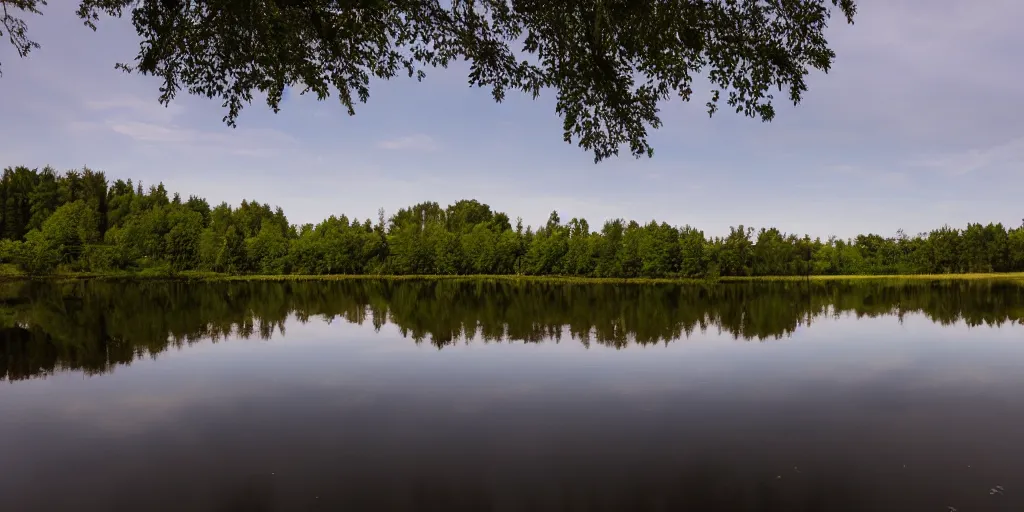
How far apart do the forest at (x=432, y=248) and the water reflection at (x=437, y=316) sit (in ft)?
97.8

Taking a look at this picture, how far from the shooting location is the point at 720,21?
9312 millimetres

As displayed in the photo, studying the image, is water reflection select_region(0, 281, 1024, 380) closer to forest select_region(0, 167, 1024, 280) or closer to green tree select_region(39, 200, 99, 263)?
forest select_region(0, 167, 1024, 280)

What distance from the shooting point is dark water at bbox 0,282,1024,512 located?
8562 mm

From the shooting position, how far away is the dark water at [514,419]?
8562 mm

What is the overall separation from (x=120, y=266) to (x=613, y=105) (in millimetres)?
93163

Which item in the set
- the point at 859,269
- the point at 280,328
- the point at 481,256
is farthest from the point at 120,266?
the point at 859,269

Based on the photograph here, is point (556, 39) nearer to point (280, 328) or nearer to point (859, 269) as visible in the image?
point (280, 328)

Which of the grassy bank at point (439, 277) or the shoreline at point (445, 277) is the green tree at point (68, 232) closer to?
the grassy bank at point (439, 277)

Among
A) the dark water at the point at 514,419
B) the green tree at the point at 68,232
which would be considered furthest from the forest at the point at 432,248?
the dark water at the point at 514,419

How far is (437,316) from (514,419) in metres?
18.8

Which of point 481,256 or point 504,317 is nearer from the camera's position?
point 504,317

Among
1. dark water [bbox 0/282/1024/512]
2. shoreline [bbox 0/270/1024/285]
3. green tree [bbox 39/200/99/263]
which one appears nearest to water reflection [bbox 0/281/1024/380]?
dark water [bbox 0/282/1024/512]

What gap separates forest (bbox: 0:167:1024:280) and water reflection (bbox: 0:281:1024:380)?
29.8 meters

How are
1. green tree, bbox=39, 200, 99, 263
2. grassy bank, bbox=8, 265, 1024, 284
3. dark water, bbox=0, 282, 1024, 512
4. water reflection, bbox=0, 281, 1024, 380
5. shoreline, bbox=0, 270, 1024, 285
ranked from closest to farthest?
1. dark water, bbox=0, 282, 1024, 512
2. water reflection, bbox=0, 281, 1024, 380
3. shoreline, bbox=0, 270, 1024, 285
4. grassy bank, bbox=8, 265, 1024, 284
5. green tree, bbox=39, 200, 99, 263
